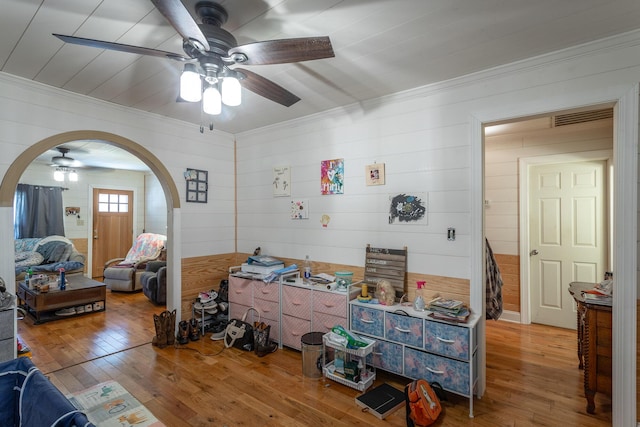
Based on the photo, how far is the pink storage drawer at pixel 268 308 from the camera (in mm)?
3256

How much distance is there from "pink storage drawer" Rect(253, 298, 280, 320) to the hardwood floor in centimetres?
37

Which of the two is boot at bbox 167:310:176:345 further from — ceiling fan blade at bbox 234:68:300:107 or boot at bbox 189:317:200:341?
ceiling fan blade at bbox 234:68:300:107

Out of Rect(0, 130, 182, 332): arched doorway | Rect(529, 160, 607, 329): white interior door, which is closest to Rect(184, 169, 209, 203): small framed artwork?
Rect(0, 130, 182, 332): arched doorway

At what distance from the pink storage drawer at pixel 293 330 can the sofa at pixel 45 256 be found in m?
4.36

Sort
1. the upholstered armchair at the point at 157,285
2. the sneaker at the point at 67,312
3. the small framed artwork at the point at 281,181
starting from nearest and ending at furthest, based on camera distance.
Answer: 1. the small framed artwork at the point at 281,181
2. the sneaker at the point at 67,312
3. the upholstered armchair at the point at 157,285

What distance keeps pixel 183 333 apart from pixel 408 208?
2660 mm

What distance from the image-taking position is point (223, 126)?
380 centimetres

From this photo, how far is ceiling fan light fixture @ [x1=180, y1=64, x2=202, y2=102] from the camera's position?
1.57 meters

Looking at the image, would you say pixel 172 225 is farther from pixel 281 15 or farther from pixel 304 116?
pixel 281 15

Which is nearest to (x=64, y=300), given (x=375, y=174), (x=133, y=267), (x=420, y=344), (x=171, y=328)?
(x=133, y=267)

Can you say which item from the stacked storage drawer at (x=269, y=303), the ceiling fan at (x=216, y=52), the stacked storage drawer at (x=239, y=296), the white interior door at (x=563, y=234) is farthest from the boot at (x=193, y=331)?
the white interior door at (x=563, y=234)

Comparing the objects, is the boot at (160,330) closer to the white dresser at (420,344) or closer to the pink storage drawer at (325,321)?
the pink storage drawer at (325,321)

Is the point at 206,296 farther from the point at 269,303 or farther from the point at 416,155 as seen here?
the point at 416,155

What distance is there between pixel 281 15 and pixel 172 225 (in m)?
2.61
